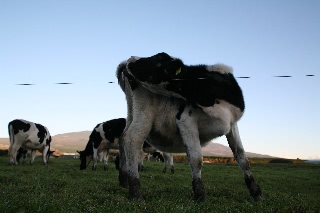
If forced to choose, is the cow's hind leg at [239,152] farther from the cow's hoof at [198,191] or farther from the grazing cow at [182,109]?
the cow's hoof at [198,191]

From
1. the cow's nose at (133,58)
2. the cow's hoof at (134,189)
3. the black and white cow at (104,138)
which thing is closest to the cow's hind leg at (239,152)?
the cow's hoof at (134,189)

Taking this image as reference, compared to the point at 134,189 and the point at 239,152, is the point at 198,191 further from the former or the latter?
the point at 239,152

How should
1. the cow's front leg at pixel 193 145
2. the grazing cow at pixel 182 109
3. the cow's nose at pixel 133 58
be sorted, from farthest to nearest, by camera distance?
the cow's nose at pixel 133 58 → the grazing cow at pixel 182 109 → the cow's front leg at pixel 193 145

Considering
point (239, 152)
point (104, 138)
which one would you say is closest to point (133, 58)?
point (239, 152)

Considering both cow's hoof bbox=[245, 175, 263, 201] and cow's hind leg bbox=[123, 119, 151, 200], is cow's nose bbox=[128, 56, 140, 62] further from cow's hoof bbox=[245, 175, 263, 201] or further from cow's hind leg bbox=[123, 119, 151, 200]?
cow's hoof bbox=[245, 175, 263, 201]

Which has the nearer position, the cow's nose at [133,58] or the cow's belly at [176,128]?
the cow's belly at [176,128]

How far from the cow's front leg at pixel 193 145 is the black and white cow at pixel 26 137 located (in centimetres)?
1992

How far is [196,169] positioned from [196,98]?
1.54 metres

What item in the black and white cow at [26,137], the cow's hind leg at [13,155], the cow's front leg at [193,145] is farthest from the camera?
the black and white cow at [26,137]

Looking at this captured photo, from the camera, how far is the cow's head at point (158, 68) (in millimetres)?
7777

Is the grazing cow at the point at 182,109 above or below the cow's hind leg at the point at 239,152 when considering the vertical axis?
above

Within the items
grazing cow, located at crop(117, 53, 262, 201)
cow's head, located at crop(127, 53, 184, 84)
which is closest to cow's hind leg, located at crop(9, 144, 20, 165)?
grazing cow, located at crop(117, 53, 262, 201)

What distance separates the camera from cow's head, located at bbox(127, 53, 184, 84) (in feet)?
25.5

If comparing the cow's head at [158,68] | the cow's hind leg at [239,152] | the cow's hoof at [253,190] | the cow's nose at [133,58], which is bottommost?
the cow's hoof at [253,190]
